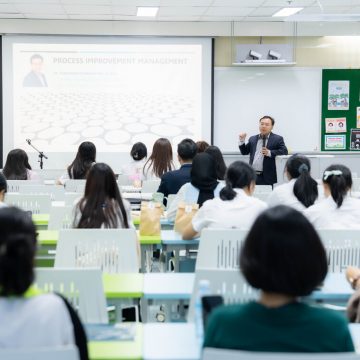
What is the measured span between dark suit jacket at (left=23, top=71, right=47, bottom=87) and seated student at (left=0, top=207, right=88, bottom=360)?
9753 mm

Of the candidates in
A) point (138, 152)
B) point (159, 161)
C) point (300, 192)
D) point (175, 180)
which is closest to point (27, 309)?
point (300, 192)

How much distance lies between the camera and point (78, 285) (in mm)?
2660

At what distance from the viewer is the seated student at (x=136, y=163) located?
8609 mm

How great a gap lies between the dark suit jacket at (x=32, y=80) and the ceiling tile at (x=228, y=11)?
304cm

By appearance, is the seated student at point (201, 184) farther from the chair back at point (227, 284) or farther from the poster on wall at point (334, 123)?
the poster on wall at point (334, 123)

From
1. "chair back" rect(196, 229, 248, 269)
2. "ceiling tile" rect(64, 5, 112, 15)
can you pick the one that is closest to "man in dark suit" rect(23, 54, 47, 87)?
"ceiling tile" rect(64, 5, 112, 15)

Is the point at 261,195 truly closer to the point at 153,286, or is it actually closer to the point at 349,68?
the point at 153,286

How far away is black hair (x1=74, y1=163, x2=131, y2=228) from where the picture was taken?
167 inches

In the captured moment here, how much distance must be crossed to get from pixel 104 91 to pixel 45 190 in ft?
16.4

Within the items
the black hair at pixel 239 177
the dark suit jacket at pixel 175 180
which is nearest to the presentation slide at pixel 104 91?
the dark suit jacket at pixel 175 180

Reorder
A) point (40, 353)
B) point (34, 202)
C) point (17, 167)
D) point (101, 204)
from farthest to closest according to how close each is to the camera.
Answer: point (17, 167)
point (34, 202)
point (101, 204)
point (40, 353)

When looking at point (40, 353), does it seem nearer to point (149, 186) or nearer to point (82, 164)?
point (149, 186)

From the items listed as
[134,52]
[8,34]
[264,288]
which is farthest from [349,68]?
[264,288]

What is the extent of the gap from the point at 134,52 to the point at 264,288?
33.2 feet
